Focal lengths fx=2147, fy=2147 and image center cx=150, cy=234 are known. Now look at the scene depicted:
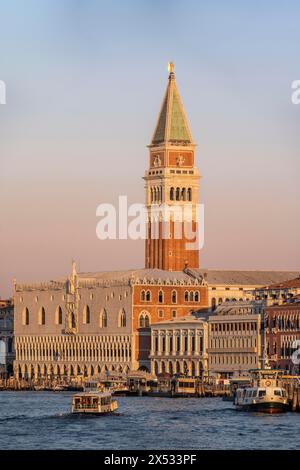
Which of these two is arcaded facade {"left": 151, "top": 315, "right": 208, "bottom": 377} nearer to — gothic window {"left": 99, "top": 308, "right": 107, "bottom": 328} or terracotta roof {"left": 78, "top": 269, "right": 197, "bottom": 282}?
terracotta roof {"left": 78, "top": 269, "right": 197, "bottom": 282}

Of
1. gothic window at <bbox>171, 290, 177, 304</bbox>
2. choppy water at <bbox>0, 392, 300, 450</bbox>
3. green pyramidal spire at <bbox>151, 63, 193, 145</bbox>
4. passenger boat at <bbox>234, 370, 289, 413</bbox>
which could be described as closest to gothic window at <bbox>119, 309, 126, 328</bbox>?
gothic window at <bbox>171, 290, 177, 304</bbox>

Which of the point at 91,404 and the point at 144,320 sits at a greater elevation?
the point at 144,320

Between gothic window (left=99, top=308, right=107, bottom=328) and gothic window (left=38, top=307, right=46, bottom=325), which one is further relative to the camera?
gothic window (left=38, top=307, right=46, bottom=325)

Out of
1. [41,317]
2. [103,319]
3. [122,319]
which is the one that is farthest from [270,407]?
[41,317]

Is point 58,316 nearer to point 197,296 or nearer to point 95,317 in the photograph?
point 95,317

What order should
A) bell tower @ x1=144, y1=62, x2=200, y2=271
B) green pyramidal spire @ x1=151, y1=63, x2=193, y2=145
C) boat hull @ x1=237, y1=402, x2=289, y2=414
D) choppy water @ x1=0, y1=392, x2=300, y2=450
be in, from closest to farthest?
choppy water @ x1=0, y1=392, x2=300, y2=450 < boat hull @ x1=237, y1=402, x2=289, y2=414 < green pyramidal spire @ x1=151, y1=63, x2=193, y2=145 < bell tower @ x1=144, y1=62, x2=200, y2=271

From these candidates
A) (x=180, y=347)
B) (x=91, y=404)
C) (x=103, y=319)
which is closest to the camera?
(x=91, y=404)

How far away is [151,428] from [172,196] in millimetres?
77502

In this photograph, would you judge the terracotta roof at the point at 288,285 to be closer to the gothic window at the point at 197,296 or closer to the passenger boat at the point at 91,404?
the gothic window at the point at 197,296

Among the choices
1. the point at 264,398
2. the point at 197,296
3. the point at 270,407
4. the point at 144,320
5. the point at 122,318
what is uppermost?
the point at 197,296

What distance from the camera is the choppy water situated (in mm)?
80438

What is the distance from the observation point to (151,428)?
89812 millimetres

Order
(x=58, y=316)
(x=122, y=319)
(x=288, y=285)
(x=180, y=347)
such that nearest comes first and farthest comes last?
1. (x=288, y=285)
2. (x=180, y=347)
3. (x=122, y=319)
4. (x=58, y=316)
